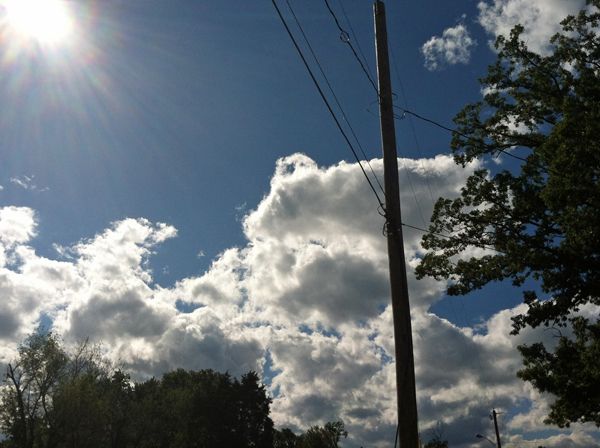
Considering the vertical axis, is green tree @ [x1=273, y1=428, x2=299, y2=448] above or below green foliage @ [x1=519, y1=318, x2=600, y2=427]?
above

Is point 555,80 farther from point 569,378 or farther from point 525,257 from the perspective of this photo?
point 569,378

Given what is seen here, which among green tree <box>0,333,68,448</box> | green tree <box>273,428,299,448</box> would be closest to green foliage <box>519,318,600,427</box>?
green tree <box>0,333,68,448</box>

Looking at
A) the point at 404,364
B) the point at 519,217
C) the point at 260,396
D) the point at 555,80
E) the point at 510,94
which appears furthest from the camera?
the point at 260,396

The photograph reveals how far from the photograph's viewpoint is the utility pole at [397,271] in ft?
21.7

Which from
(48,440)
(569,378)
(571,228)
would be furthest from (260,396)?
(571,228)

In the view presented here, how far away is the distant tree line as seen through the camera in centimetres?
3934

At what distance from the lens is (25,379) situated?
39344 mm

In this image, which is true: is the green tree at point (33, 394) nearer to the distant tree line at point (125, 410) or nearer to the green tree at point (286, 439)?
the distant tree line at point (125, 410)

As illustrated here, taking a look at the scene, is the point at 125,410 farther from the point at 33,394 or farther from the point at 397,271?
the point at 397,271

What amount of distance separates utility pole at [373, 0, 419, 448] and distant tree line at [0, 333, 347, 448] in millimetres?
18102

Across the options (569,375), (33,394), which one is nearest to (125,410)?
(33,394)

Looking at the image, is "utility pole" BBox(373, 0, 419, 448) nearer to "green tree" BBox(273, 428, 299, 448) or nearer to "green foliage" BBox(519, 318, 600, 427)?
"green foliage" BBox(519, 318, 600, 427)

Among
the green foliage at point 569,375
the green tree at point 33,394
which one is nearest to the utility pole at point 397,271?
the green foliage at point 569,375

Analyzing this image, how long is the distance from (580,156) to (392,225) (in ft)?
33.7
